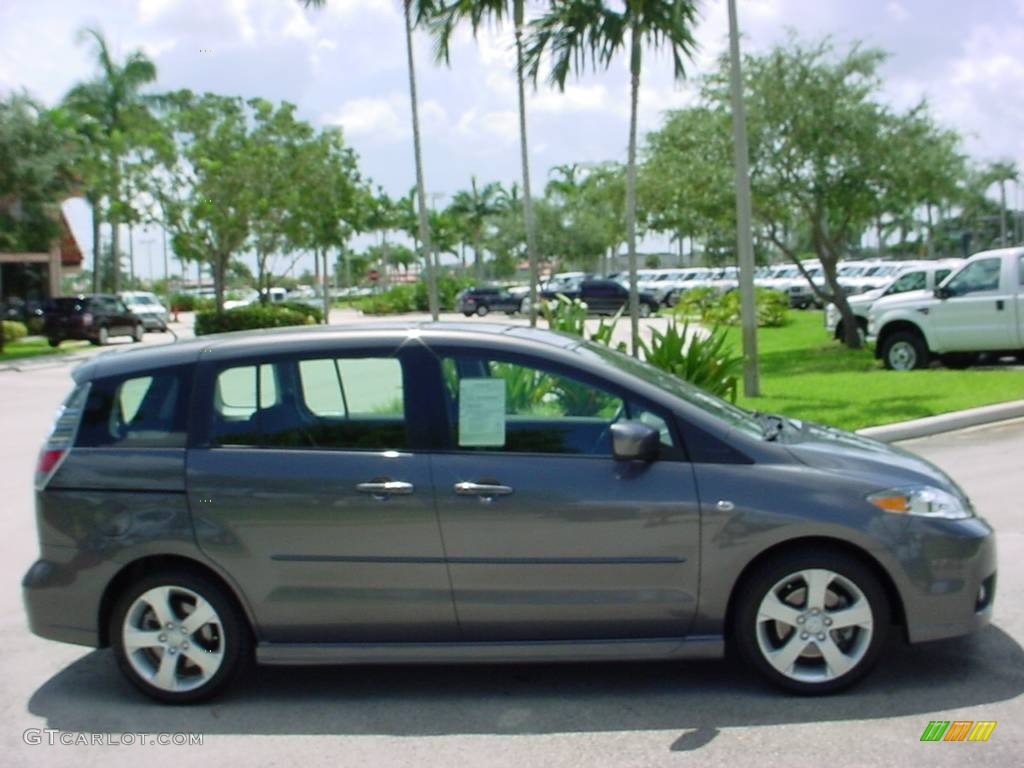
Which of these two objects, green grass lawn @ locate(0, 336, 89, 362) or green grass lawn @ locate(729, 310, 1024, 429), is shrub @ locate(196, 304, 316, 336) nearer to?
green grass lawn @ locate(0, 336, 89, 362)

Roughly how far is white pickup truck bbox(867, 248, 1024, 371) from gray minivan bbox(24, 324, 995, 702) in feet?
42.2

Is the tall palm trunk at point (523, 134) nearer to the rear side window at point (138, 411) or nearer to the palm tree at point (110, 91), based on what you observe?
the rear side window at point (138, 411)

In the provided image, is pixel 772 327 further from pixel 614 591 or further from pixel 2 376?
pixel 614 591

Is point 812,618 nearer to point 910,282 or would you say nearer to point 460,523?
point 460,523

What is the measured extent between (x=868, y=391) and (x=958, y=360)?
3851mm

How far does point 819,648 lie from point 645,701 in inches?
30.0

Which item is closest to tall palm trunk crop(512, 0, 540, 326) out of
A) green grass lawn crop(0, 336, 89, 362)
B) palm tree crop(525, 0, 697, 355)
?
palm tree crop(525, 0, 697, 355)

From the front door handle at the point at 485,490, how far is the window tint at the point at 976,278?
46.6 feet

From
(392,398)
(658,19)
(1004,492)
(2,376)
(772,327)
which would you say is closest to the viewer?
(392,398)

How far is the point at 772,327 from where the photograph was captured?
115ft

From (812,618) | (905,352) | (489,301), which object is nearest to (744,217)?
(905,352)

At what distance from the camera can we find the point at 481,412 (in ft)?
17.4

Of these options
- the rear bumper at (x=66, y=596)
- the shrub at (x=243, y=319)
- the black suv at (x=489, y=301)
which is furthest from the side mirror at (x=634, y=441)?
the black suv at (x=489, y=301)

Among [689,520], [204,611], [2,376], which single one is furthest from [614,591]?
[2,376]
